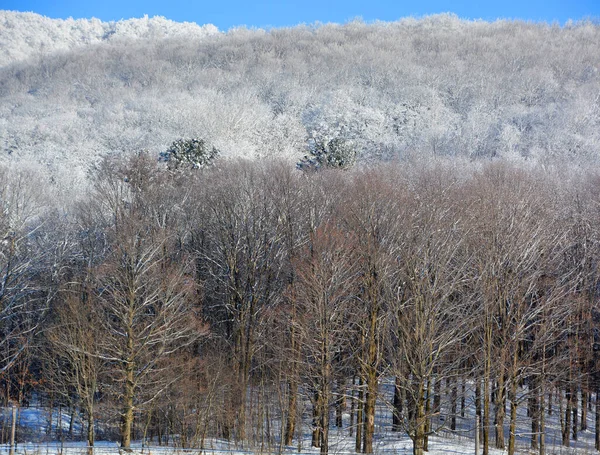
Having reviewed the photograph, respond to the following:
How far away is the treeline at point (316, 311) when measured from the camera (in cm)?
Result: 1936

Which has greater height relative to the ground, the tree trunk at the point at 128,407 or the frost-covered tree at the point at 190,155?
the frost-covered tree at the point at 190,155

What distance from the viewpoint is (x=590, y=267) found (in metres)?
26.4

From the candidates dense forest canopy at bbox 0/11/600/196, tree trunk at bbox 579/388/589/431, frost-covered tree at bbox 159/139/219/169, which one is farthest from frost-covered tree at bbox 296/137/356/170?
tree trunk at bbox 579/388/589/431

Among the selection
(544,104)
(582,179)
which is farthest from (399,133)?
(582,179)

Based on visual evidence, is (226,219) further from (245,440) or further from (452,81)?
(452,81)

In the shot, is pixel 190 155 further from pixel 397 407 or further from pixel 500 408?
pixel 500 408

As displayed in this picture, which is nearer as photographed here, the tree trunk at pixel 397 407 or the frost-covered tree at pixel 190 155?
the tree trunk at pixel 397 407

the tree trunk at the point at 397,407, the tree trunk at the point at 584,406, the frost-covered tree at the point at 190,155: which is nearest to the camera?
the tree trunk at the point at 397,407

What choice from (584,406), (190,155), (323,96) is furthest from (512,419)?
(323,96)

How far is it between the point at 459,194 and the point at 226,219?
1185 centimetres

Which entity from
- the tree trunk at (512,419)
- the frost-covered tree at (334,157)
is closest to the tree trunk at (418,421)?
the tree trunk at (512,419)

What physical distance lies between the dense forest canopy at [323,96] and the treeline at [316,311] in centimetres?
2851

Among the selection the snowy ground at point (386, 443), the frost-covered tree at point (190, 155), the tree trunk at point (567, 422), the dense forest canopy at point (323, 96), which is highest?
the dense forest canopy at point (323, 96)

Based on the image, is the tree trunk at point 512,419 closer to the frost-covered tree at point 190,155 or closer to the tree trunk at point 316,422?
the tree trunk at point 316,422
